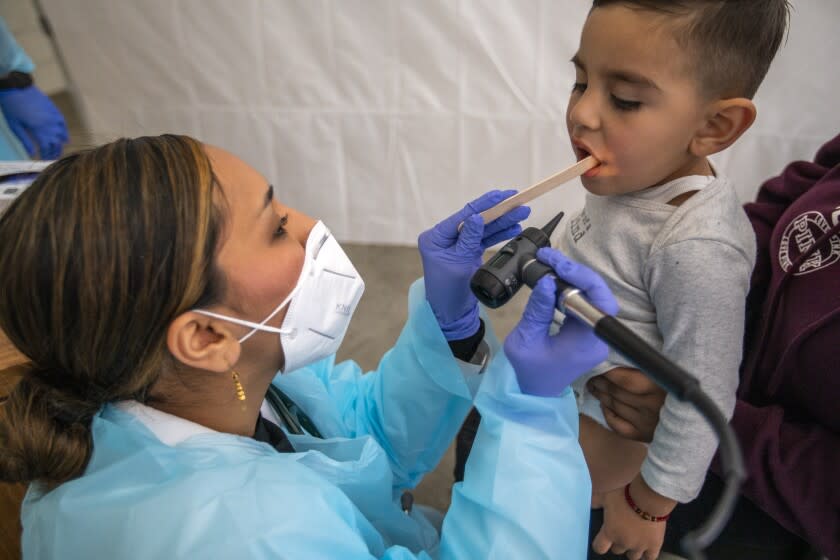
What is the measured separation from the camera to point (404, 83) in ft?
6.66

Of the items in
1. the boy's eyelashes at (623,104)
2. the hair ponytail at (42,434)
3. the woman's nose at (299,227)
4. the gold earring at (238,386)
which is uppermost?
the boy's eyelashes at (623,104)

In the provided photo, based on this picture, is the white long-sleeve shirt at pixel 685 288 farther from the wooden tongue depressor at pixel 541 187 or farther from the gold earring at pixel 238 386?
the gold earring at pixel 238 386

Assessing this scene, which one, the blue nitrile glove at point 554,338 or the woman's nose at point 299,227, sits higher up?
the woman's nose at point 299,227

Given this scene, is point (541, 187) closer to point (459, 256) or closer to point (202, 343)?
point (459, 256)

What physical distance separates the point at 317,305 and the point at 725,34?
0.66 m

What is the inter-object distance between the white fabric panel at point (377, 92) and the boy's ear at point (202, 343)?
1518mm

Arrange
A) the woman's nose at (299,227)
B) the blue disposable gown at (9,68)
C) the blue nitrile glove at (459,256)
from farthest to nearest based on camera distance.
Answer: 1. the blue disposable gown at (9,68)
2. the blue nitrile glove at (459,256)
3. the woman's nose at (299,227)

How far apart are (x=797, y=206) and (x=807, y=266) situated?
0.51 feet

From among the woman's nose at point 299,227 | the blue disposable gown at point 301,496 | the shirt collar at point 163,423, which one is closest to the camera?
the blue disposable gown at point 301,496

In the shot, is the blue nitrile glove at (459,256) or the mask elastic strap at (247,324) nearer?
the mask elastic strap at (247,324)

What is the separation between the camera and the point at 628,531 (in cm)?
96

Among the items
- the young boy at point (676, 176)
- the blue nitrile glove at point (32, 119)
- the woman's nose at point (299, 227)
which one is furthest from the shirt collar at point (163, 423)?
the blue nitrile glove at point (32, 119)

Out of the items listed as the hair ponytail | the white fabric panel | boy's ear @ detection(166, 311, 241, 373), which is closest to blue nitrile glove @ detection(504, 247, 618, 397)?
boy's ear @ detection(166, 311, 241, 373)

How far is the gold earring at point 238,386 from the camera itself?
779 millimetres
